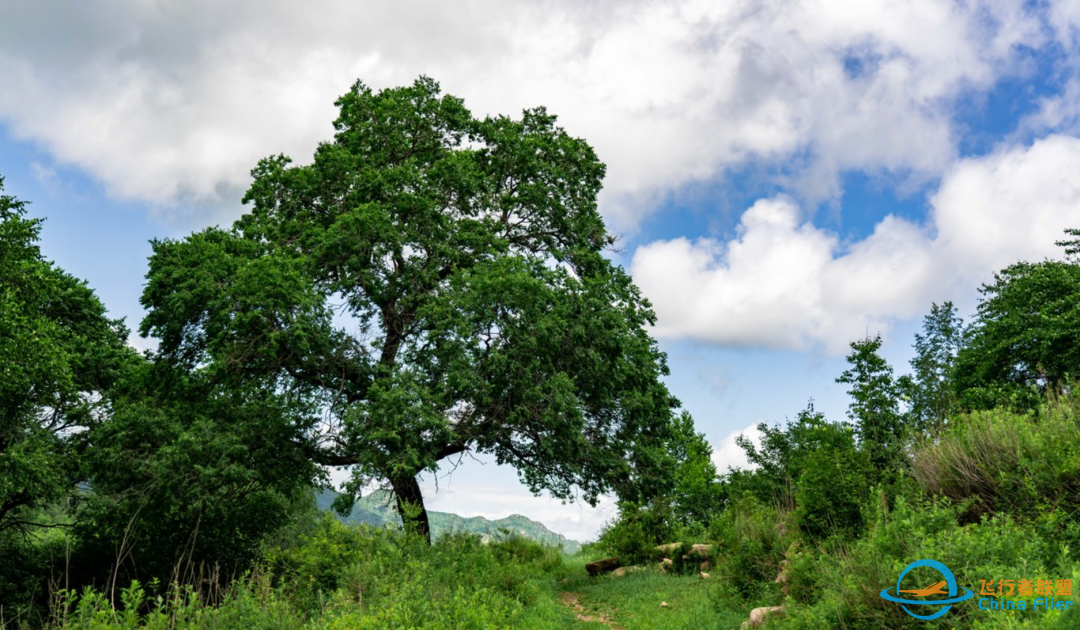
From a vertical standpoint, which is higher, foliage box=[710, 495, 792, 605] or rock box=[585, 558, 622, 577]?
foliage box=[710, 495, 792, 605]

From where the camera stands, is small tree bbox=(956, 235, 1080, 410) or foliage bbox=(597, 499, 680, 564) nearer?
foliage bbox=(597, 499, 680, 564)

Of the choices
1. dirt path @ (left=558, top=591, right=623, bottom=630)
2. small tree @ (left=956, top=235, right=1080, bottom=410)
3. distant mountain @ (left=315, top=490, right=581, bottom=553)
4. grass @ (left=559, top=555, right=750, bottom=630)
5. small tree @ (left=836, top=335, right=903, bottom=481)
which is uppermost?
small tree @ (left=956, top=235, right=1080, bottom=410)

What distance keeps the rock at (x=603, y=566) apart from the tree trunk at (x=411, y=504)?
19.8ft

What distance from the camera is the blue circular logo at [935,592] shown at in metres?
7.35

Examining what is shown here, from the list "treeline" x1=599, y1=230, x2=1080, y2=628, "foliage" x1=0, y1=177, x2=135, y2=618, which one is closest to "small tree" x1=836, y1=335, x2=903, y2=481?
"treeline" x1=599, y1=230, x2=1080, y2=628

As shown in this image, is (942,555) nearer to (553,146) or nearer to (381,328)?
(381,328)

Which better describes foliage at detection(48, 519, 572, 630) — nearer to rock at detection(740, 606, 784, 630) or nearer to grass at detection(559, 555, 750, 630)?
grass at detection(559, 555, 750, 630)

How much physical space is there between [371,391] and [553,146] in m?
11.1

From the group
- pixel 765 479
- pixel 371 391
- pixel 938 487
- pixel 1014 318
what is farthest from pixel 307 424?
pixel 1014 318

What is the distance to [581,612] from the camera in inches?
645

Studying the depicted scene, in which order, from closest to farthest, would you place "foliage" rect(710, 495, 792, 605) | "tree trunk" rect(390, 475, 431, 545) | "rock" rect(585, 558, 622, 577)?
"foliage" rect(710, 495, 792, 605), "tree trunk" rect(390, 475, 431, 545), "rock" rect(585, 558, 622, 577)

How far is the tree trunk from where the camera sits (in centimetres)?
1692

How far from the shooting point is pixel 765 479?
98.2 feet

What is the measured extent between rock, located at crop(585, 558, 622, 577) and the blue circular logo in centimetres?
1591
